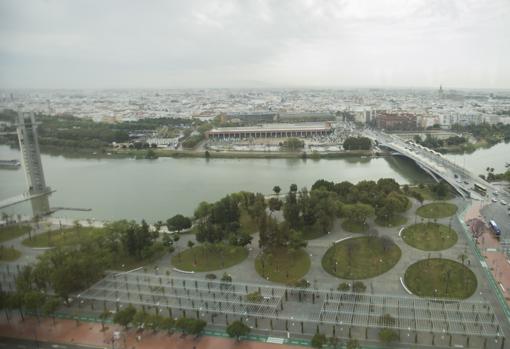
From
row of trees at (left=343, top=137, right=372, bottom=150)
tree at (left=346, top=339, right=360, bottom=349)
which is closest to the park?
tree at (left=346, top=339, right=360, bottom=349)

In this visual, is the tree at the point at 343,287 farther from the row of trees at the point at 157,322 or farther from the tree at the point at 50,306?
the tree at the point at 50,306

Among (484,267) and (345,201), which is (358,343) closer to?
(484,267)

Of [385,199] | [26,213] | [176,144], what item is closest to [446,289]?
[385,199]

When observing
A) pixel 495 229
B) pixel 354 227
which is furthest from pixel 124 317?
pixel 495 229

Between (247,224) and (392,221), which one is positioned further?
(247,224)

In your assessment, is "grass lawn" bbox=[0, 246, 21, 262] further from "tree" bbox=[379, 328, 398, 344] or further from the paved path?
"tree" bbox=[379, 328, 398, 344]

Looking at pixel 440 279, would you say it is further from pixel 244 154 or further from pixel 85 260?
pixel 244 154
